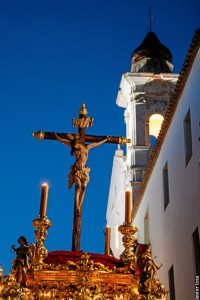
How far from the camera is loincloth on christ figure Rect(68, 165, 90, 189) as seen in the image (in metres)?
10.3

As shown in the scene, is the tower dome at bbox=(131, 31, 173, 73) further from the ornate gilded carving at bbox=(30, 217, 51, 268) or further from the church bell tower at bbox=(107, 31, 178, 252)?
the ornate gilded carving at bbox=(30, 217, 51, 268)

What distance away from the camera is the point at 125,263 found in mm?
8406

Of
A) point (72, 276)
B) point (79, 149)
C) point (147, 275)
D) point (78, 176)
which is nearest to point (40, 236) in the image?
point (72, 276)

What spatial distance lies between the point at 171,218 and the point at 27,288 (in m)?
8.24

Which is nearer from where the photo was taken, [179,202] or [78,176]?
[78,176]

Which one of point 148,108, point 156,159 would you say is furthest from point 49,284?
point 148,108

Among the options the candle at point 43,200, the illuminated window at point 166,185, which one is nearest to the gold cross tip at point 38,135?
the candle at point 43,200

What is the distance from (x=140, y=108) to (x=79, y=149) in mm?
16487

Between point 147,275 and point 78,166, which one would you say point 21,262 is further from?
point 78,166

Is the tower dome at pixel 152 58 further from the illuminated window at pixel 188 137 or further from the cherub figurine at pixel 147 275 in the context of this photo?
the cherub figurine at pixel 147 275

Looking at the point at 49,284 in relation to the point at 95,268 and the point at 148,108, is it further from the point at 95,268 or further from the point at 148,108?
the point at 148,108

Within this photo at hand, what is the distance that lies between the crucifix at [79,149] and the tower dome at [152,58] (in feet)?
61.4

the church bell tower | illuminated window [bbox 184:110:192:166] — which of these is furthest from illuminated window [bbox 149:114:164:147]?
illuminated window [bbox 184:110:192:166]

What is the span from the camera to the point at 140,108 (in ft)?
88.3
